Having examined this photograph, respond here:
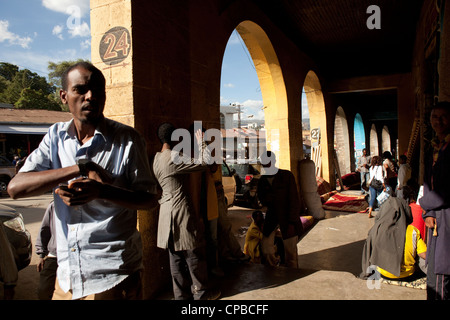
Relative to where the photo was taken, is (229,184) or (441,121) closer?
(441,121)

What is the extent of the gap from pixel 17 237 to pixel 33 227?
4.20 metres

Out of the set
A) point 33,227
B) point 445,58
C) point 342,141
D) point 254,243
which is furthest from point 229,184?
point 342,141

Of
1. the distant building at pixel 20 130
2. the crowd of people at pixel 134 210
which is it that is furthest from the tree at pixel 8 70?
the crowd of people at pixel 134 210

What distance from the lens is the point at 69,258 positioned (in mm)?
1377

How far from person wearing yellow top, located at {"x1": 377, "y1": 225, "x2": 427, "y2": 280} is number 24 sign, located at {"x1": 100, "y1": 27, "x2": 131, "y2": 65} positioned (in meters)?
3.57

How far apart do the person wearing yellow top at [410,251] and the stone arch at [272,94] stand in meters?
4.60

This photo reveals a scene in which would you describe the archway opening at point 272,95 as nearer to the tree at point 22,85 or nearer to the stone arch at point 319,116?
the stone arch at point 319,116

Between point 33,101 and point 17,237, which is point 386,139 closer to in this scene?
point 17,237

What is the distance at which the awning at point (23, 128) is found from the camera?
1708cm

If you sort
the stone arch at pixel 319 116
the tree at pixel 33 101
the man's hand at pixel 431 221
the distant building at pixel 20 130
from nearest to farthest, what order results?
A: the man's hand at pixel 431 221 → the stone arch at pixel 319 116 → the distant building at pixel 20 130 → the tree at pixel 33 101

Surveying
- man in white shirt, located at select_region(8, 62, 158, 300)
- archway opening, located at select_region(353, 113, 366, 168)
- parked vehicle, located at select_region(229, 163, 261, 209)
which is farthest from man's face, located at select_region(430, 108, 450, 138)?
archway opening, located at select_region(353, 113, 366, 168)

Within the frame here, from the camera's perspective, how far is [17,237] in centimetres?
373

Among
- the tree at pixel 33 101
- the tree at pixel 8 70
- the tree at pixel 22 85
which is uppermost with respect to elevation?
the tree at pixel 8 70

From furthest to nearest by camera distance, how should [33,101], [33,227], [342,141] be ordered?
[33,101] < [342,141] < [33,227]
